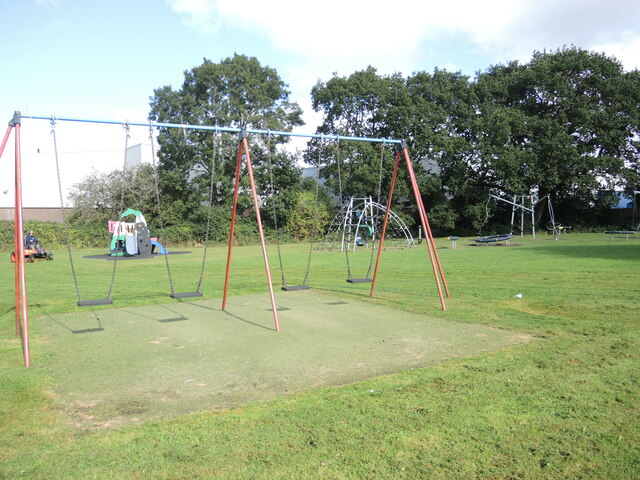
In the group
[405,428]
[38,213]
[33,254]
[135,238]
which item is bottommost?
[405,428]

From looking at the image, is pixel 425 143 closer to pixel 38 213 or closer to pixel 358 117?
pixel 358 117

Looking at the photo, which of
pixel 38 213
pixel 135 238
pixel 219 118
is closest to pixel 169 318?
pixel 135 238

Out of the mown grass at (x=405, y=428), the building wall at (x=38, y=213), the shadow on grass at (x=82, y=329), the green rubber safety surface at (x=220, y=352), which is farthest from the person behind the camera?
the building wall at (x=38, y=213)

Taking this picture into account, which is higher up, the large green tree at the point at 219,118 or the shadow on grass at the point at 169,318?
the large green tree at the point at 219,118

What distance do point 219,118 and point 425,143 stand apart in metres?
14.0

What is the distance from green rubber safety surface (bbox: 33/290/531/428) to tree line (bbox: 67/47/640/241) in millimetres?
24810

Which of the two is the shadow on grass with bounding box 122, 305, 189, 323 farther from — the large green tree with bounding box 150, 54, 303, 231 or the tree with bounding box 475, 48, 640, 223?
the tree with bounding box 475, 48, 640, 223

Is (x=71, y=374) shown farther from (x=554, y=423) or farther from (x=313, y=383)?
(x=554, y=423)

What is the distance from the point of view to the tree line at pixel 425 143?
3316cm

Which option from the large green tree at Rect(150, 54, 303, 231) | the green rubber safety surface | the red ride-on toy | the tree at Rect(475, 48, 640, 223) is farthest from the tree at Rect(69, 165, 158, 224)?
the green rubber safety surface

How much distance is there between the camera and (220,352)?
A: 227 inches

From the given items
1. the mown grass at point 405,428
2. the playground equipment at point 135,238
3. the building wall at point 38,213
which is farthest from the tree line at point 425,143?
the mown grass at point 405,428

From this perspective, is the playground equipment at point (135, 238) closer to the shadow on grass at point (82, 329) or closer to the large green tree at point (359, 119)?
the large green tree at point (359, 119)

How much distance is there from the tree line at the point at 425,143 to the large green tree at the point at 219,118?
0.09 meters
